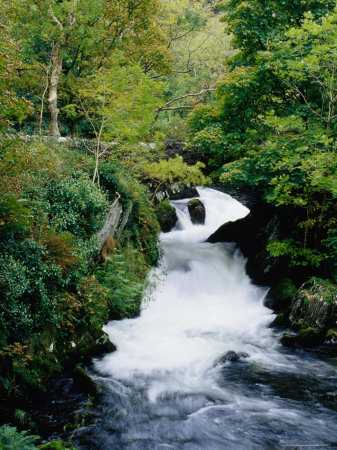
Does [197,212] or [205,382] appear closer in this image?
[205,382]

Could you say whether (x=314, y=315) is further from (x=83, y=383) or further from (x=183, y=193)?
(x=183, y=193)

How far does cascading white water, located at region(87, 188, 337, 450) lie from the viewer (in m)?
4.88

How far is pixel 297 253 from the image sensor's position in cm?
1056

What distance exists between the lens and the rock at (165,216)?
15227 mm

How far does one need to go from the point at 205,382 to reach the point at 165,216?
9.64m

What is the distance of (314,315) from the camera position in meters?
8.52

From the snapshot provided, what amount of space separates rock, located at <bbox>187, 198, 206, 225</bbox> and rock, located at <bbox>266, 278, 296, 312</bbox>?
237 inches

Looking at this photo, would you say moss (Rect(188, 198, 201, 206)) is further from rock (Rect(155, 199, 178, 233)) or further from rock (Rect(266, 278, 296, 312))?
rock (Rect(266, 278, 296, 312))

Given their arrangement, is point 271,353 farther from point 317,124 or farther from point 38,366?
point 317,124

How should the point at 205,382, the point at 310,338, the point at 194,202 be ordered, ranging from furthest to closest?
1. the point at 194,202
2. the point at 310,338
3. the point at 205,382

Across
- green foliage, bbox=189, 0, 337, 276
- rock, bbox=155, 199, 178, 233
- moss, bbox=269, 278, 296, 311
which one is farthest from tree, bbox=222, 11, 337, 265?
rock, bbox=155, 199, 178, 233

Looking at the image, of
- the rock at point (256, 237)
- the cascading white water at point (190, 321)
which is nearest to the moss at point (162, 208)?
the cascading white water at point (190, 321)

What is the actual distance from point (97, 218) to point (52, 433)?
4.60 metres

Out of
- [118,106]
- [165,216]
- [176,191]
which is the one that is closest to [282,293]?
[165,216]
